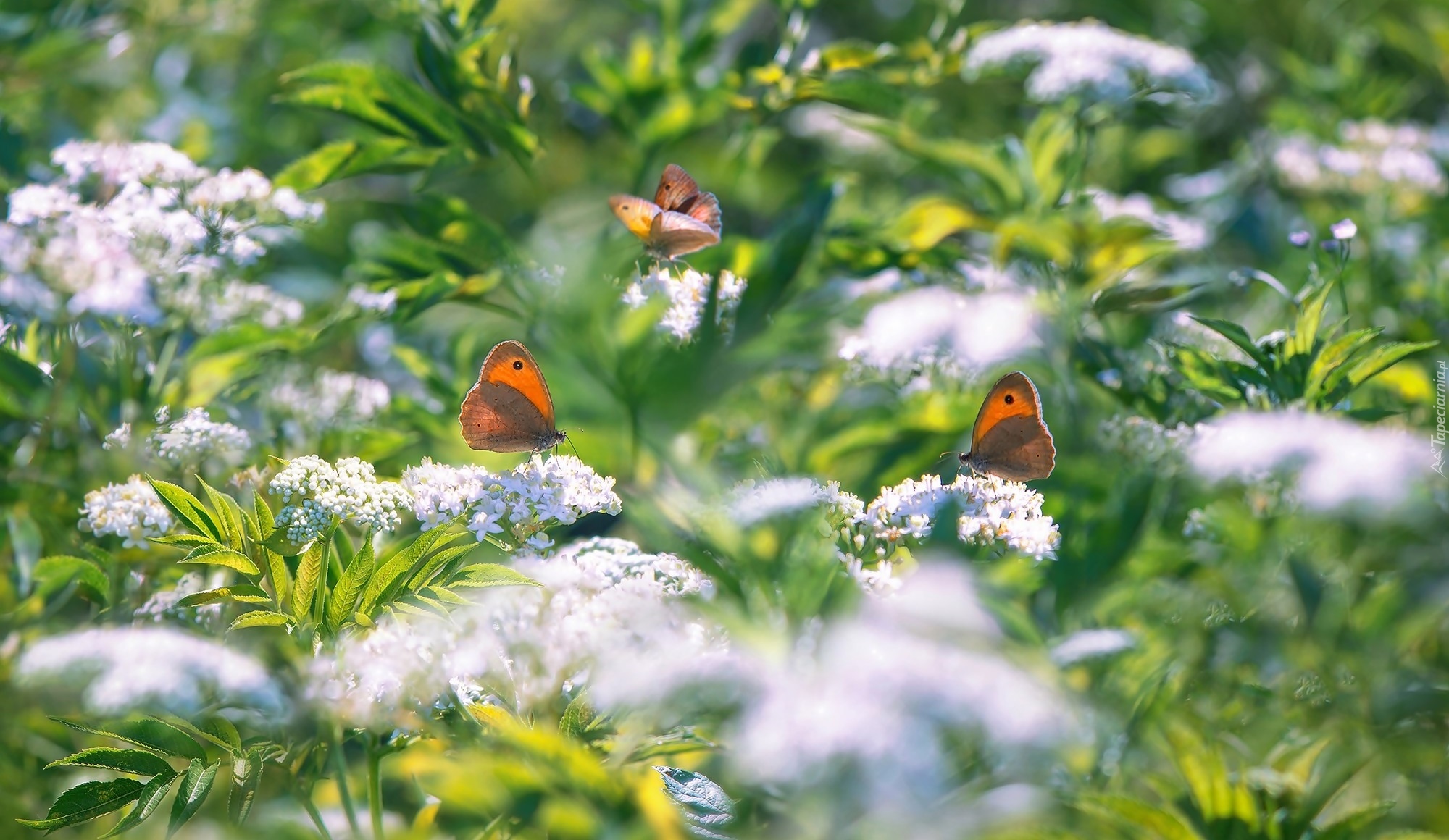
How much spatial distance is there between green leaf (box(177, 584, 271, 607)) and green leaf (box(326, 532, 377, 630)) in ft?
0.22

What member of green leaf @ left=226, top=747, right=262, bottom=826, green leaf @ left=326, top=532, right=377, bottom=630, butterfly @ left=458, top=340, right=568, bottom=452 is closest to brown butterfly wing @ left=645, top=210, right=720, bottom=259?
butterfly @ left=458, top=340, right=568, bottom=452

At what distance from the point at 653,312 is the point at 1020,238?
1.86 feet

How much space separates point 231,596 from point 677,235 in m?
0.61

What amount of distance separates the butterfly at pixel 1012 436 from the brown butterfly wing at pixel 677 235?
0.37 meters

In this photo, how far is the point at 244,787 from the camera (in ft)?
3.25

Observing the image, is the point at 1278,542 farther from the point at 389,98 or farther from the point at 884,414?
the point at 389,98

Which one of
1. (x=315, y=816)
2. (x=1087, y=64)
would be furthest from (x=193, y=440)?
(x=1087, y=64)

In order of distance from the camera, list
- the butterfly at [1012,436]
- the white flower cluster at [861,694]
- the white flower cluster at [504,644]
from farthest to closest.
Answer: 1. the butterfly at [1012,436]
2. the white flower cluster at [504,644]
3. the white flower cluster at [861,694]

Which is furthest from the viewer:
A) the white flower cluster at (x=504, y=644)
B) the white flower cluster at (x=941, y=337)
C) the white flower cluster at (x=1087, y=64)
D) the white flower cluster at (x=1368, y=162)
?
the white flower cluster at (x=1368, y=162)

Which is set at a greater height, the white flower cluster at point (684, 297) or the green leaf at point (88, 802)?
the white flower cluster at point (684, 297)

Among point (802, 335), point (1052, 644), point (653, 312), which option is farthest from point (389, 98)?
point (1052, 644)

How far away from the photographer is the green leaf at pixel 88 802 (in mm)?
980

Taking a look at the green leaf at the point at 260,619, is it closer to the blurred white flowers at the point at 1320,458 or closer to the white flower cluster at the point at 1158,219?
the blurred white flowers at the point at 1320,458

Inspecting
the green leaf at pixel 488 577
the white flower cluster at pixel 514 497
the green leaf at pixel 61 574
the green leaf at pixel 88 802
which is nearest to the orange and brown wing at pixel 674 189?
the white flower cluster at pixel 514 497
